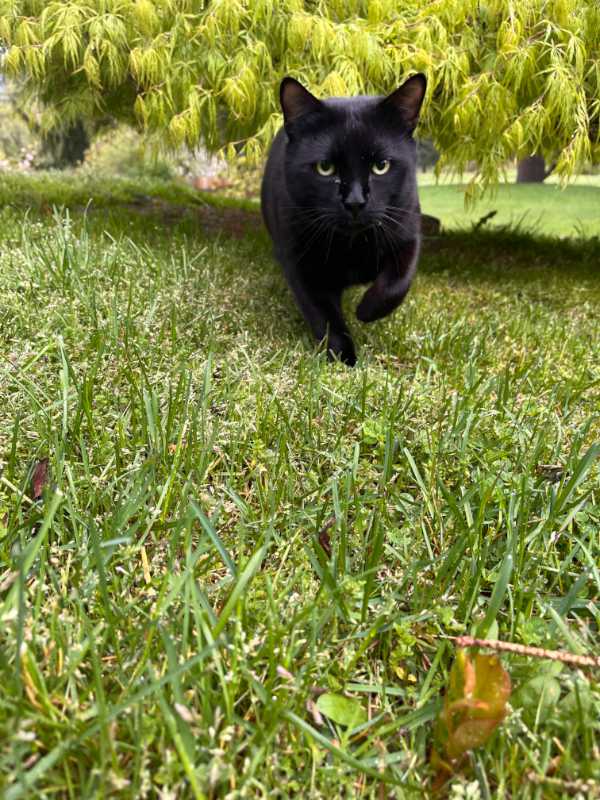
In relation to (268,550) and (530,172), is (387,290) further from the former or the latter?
(530,172)

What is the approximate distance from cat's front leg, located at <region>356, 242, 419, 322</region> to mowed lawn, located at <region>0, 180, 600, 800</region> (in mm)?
139

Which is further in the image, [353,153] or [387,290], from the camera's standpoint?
[387,290]

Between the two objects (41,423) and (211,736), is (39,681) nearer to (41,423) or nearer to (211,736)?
(211,736)

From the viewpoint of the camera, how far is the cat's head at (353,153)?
7.06 feet

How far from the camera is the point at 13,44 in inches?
147

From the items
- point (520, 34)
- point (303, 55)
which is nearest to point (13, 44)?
point (303, 55)

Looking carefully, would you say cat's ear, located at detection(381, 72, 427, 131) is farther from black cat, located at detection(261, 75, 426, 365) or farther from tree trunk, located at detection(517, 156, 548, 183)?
tree trunk, located at detection(517, 156, 548, 183)

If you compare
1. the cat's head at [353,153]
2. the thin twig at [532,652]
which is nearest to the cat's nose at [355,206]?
the cat's head at [353,153]

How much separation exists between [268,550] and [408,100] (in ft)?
5.91

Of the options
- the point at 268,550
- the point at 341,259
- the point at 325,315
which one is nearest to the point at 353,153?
the point at 341,259

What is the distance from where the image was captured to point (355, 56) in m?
3.34

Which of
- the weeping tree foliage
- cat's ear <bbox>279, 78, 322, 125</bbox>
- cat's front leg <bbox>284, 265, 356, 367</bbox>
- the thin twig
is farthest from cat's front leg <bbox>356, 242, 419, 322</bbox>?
the thin twig

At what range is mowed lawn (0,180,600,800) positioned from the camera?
0.78 m

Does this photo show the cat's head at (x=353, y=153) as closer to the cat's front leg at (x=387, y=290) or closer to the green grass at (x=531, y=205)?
the cat's front leg at (x=387, y=290)
